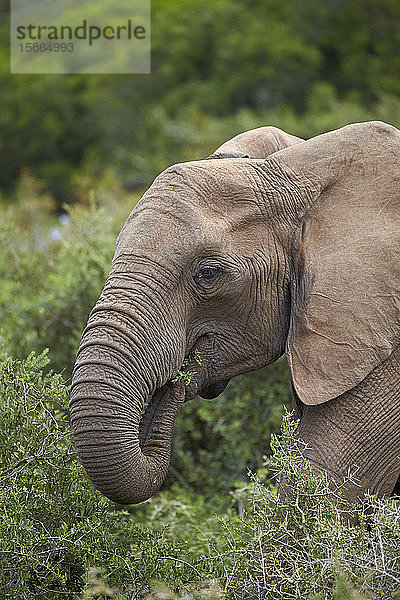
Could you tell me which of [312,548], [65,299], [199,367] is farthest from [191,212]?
[65,299]

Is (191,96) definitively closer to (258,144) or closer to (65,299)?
(65,299)

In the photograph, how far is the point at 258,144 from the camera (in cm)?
462

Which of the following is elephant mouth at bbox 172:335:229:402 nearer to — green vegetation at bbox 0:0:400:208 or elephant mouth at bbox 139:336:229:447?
elephant mouth at bbox 139:336:229:447

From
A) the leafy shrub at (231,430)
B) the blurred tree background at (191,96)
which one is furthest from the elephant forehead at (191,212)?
the blurred tree background at (191,96)

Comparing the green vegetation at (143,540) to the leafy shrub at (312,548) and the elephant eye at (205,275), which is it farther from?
the elephant eye at (205,275)

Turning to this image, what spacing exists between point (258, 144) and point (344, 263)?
88 centimetres

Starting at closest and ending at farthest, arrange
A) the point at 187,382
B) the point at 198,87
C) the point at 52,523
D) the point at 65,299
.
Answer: the point at 187,382 < the point at 52,523 < the point at 65,299 < the point at 198,87

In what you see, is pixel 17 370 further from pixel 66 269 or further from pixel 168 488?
pixel 66 269

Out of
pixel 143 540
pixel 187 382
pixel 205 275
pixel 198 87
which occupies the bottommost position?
pixel 198 87

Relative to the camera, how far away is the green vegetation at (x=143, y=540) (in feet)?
11.6

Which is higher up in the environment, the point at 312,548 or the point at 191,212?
the point at 191,212

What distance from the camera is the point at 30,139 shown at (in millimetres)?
34500

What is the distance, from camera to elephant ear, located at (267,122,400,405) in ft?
13.0

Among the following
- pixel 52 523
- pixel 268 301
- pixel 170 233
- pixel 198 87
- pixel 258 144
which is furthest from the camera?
pixel 198 87
